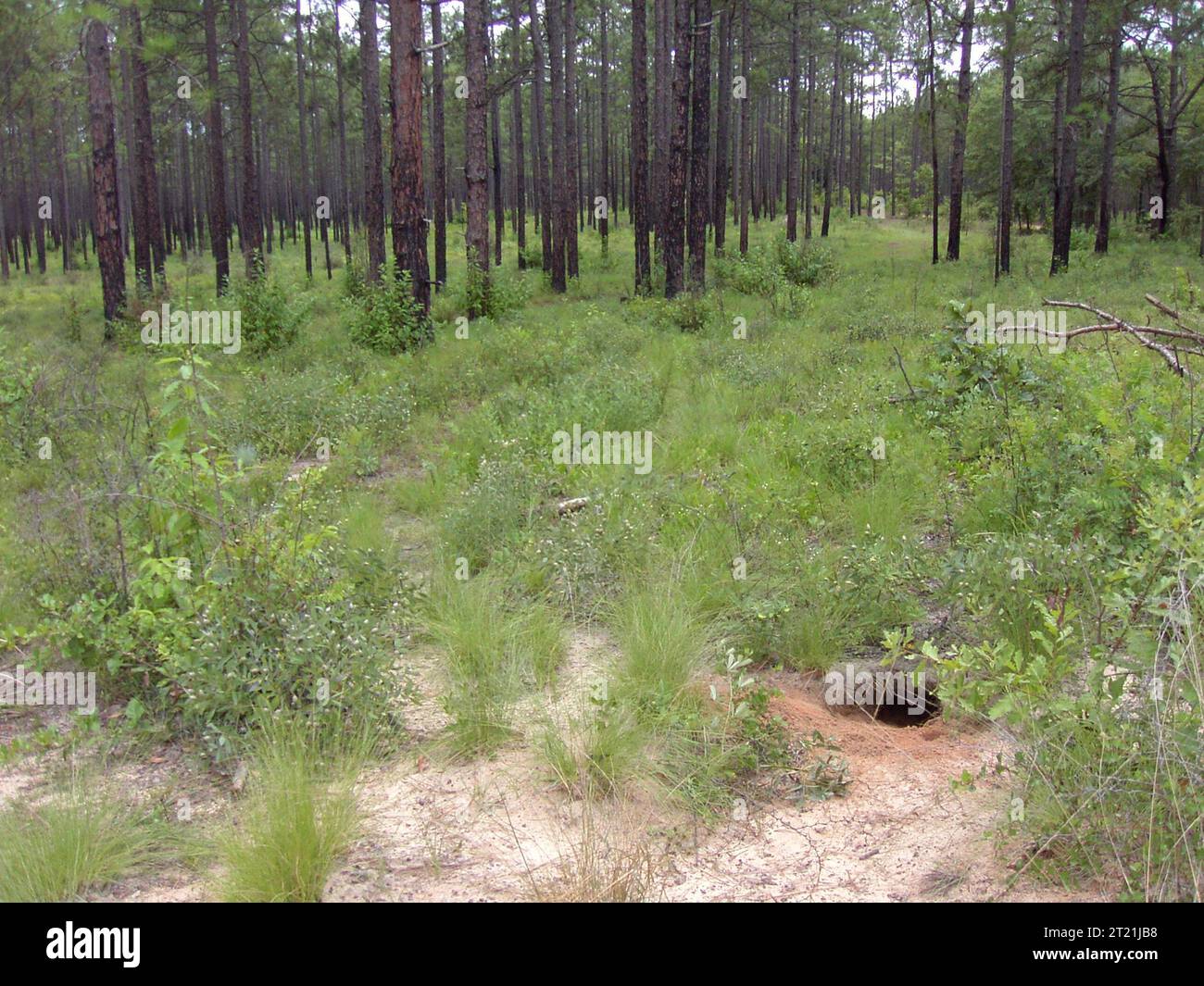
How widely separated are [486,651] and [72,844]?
2.04m

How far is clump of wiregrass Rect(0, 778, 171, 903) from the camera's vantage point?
10.6ft

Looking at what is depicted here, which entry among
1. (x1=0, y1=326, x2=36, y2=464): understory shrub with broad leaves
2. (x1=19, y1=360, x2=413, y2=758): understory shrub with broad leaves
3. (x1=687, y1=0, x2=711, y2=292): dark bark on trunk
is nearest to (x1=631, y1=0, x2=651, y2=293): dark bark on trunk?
(x1=687, y1=0, x2=711, y2=292): dark bark on trunk

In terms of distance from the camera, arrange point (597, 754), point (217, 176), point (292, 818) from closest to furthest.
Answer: point (292, 818) < point (597, 754) < point (217, 176)

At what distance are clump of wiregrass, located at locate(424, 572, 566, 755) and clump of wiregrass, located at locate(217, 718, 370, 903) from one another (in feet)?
1.69

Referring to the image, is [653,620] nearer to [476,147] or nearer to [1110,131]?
[476,147]

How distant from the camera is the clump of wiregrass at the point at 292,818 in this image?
323 cm

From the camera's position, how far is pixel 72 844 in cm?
338

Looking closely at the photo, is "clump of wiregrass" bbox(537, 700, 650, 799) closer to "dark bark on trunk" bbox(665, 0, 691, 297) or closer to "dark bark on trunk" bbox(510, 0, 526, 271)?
"dark bark on trunk" bbox(665, 0, 691, 297)

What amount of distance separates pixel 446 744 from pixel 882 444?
4482 mm

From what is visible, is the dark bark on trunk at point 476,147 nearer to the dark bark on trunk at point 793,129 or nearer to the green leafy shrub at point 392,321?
the green leafy shrub at point 392,321

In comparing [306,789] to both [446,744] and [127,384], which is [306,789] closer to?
[446,744]

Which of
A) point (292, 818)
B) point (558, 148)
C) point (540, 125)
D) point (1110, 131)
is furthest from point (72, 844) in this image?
point (1110, 131)

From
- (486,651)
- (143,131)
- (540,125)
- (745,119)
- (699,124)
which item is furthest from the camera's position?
(745,119)

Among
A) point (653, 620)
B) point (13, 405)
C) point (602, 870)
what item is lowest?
point (602, 870)
